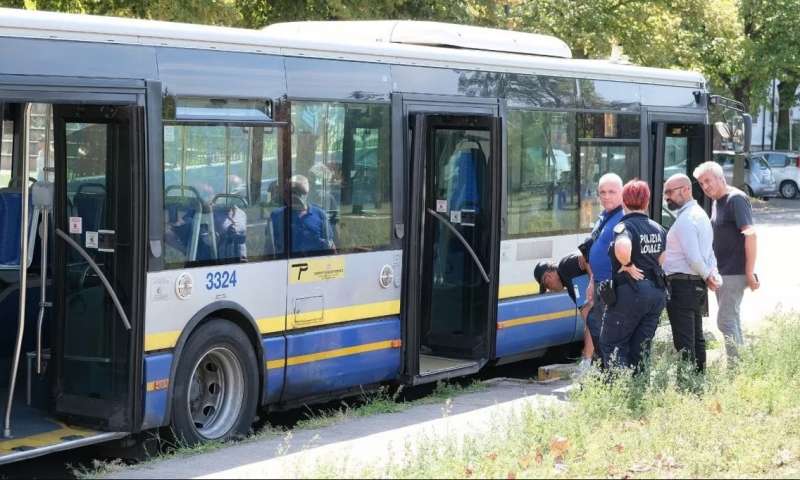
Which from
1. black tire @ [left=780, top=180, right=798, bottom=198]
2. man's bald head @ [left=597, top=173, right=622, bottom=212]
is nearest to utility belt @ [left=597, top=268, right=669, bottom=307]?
Answer: man's bald head @ [left=597, top=173, right=622, bottom=212]

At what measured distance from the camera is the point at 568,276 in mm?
12016

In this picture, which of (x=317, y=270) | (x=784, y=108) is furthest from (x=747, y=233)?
(x=784, y=108)

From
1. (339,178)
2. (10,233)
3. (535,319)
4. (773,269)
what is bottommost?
(773,269)

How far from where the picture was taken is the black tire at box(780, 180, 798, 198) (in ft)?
164

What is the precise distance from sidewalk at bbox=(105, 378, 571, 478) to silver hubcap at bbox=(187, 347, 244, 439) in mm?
429

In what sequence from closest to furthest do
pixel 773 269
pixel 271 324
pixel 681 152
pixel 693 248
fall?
pixel 271 324, pixel 693 248, pixel 681 152, pixel 773 269

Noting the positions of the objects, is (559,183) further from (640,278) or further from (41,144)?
(41,144)

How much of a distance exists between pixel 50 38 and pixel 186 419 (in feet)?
8.69

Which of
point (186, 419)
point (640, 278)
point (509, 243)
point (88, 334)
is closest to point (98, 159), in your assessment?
point (88, 334)

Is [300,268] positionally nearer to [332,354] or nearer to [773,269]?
[332,354]

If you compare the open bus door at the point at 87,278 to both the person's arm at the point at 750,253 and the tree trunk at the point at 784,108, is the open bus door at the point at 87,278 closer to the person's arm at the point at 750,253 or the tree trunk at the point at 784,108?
the person's arm at the point at 750,253

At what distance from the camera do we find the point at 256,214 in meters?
9.84

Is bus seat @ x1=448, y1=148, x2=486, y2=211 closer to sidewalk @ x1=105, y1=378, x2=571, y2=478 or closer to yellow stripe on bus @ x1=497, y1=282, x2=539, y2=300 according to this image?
yellow stripe on bus @ x1=497, y1=282, x2=539, y2=300

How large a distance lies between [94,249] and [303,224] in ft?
6.09
